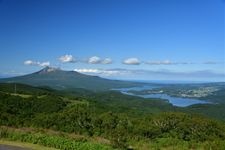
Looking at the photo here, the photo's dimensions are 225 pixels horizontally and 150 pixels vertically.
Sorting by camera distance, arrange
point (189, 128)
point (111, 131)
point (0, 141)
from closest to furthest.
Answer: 1. point (0, 141)
2. point (111, 131)
3. point (189, 128)

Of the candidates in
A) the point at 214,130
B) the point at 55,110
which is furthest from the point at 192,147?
the point at 55,110

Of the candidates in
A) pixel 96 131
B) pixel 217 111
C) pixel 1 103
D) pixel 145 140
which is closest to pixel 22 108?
pixel 1 103

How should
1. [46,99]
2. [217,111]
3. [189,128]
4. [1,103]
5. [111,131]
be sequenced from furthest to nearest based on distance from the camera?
[217,111], [46,99], [1,103], [189,128], [111,131]

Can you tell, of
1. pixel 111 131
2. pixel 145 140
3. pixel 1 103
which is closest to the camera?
pixel 145 140

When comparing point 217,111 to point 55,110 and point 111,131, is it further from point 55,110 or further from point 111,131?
point 111,131

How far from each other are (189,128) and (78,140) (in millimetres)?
14937

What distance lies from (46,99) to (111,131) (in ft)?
60.6

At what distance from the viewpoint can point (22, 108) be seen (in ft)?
143

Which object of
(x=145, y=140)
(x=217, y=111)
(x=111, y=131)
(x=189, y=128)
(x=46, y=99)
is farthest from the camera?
(x=217, y=111)

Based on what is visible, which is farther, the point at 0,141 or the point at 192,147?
the point at 192,147

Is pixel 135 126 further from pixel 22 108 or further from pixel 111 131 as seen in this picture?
pixel 22 108

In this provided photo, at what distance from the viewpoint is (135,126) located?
1454 inches

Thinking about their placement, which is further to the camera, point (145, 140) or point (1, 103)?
point (1, 103)

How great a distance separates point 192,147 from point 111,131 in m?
8.92
